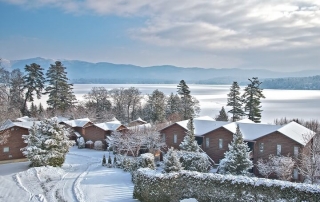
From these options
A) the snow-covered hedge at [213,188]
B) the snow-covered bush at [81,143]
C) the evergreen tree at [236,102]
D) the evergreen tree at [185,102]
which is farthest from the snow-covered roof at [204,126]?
the evergreen tree at [185,102]

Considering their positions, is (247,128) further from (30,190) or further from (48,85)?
(48,85)

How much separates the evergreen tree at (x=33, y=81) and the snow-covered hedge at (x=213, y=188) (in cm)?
4420

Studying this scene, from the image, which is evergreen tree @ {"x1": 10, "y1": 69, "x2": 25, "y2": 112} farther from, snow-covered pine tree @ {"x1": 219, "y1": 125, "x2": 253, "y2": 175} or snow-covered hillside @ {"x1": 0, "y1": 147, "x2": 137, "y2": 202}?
snow-covered pine tree @ {"x1": 219, "y1": 125, "x2": 253, "y2": 175}

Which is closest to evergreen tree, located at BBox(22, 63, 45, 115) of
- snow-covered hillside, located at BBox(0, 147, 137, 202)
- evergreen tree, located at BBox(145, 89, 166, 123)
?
evergreen tree, located at BBox(145, 89, 166, 123)

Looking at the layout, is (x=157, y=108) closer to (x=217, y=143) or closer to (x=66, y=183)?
(x=217, y=143)

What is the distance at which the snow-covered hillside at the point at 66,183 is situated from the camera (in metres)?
19.3

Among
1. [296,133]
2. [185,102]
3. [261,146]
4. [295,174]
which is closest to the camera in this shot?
[295,174]

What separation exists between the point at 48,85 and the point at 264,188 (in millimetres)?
51033

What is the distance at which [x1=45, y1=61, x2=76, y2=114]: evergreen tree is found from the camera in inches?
2210

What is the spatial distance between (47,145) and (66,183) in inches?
230

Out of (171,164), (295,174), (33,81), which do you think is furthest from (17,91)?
(295,174)

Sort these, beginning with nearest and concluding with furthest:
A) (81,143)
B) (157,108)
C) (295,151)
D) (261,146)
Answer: (295,151)
(261,146)
(81,143)
(157,108)

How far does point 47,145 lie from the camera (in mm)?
26938

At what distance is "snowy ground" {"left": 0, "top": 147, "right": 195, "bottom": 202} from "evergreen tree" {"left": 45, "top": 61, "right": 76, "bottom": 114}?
27.0 m
